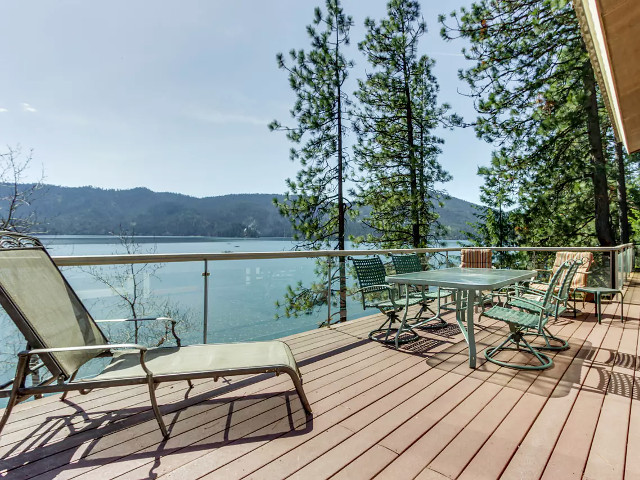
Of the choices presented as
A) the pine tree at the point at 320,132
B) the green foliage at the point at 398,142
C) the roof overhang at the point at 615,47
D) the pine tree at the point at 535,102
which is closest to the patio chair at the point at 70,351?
the roof overhang at the point at 615,47

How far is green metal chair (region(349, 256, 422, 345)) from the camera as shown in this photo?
411 centimetres

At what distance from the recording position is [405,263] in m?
5.10

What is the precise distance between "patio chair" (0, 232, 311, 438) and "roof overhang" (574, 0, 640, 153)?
276cm

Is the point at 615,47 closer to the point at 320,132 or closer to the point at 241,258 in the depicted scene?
the point at 241,258

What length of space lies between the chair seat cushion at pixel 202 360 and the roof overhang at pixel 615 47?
9.05ft

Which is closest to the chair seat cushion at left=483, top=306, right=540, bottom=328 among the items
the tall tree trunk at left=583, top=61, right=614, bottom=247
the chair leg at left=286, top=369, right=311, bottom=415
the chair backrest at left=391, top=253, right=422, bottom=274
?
the chair backrest at left=391, top=253, right=422, bottom=274

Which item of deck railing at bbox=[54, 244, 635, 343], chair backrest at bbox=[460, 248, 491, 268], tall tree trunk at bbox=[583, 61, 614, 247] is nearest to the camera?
deck railing at bbox=[54, 244, 635, 343]

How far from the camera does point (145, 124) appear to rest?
52.4ft

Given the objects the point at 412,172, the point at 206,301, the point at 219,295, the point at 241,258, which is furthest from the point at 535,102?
the point at 206,301

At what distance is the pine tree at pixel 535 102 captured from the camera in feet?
30.9

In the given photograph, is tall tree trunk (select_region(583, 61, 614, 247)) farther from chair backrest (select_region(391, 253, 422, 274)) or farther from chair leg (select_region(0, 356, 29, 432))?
chair leg (select_region(0, 356, 29, 432))

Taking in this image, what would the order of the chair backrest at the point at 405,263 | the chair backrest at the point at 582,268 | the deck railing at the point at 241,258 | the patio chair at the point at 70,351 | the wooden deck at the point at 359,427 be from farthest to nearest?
the chair backrest at the point at 582,268 < the chair backrest at the point at 405,263 < the deck railing at the point at 241,258 < the patio chair at the point at 70,351 < the wooden deck at the point at 359,427

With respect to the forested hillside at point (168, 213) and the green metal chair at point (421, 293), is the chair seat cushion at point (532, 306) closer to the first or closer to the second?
the green metal chair at point (421, 293)

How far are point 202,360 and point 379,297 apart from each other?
9.37 feet
